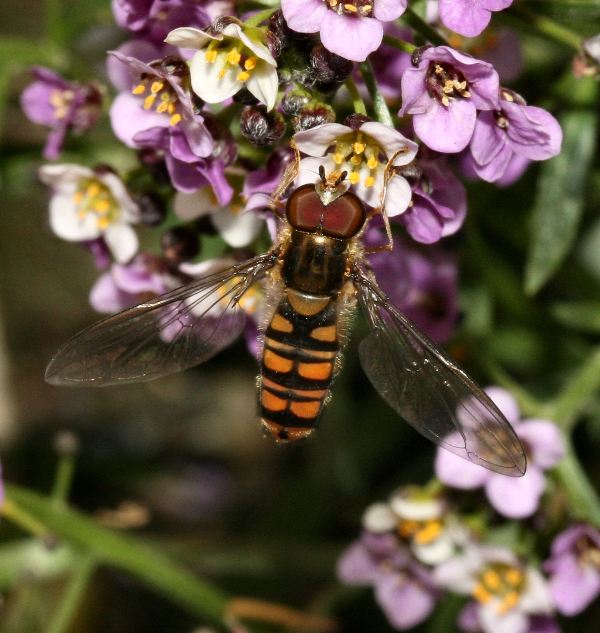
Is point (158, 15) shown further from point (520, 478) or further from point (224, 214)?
point (520, 478)

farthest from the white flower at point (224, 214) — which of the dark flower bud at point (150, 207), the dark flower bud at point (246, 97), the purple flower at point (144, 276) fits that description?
the dark flower bud at point (246, 97)

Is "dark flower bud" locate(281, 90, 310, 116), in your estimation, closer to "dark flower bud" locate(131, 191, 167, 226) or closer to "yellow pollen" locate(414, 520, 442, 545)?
"dark flower bud" locate(131, 191, 167, 226)

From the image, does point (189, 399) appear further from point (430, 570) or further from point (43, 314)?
point (430, 570)

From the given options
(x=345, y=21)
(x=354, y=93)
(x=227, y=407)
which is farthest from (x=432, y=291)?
(x=227, y=407)

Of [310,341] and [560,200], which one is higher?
[560,200]

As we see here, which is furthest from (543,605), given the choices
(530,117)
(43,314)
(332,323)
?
(43,314)

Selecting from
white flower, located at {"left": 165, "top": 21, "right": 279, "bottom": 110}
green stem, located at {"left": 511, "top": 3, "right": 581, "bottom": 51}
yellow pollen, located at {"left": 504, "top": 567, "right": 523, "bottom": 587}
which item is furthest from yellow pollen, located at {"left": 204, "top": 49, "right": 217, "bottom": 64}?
yellow pollen, located at {"left": 504, "top": 567, "right": 523, "bottom": 587}
